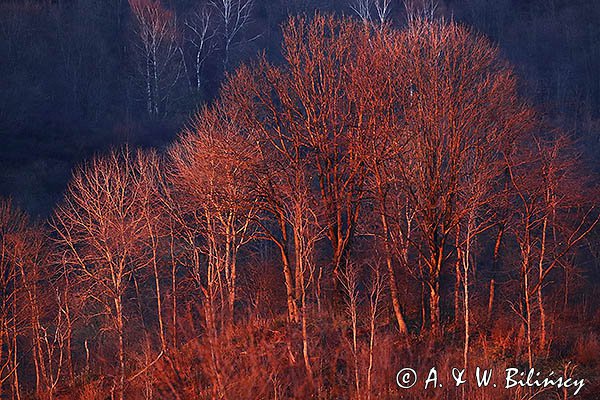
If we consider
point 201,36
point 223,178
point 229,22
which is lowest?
point 223,178

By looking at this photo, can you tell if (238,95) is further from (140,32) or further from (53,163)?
(140,32)

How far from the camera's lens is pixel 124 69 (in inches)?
2055

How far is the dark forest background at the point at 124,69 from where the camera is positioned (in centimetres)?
4375

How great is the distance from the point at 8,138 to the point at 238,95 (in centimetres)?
2812

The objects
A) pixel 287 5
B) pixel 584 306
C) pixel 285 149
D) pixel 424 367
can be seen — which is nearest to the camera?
pixel 424 367

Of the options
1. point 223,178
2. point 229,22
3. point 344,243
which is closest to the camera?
point 344,243

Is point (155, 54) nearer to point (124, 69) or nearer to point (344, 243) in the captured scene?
point (124, 69)

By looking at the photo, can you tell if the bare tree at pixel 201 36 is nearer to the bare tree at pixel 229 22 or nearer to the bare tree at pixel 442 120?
the bare tree at pixel 229 22

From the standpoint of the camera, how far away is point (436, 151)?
66.8ft

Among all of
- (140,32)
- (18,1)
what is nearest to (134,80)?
(140,32)

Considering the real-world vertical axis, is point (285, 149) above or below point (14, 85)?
below

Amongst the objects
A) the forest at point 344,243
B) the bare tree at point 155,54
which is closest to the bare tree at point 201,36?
the bare tree at point 155,54

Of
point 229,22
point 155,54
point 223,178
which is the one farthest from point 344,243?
point 229,22

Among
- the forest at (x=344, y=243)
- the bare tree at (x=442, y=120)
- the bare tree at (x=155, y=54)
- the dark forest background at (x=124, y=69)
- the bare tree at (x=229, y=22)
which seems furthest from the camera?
the bare tree at (x=229, y=22)
